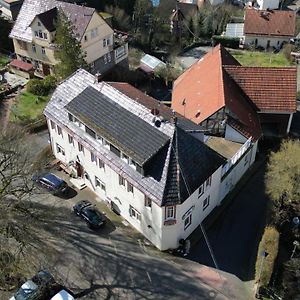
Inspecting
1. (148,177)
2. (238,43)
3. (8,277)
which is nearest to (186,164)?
(148,177)

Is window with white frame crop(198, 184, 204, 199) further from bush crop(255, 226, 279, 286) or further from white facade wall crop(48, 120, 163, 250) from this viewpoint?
bush crop(255, 226, 279, 286)

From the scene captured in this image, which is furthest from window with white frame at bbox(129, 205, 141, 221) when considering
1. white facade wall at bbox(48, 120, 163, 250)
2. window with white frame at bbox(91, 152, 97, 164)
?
window with white frame at bbox(91, 152, 97, 164)

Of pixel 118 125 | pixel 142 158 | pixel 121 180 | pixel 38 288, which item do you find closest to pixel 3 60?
pixel 118 125

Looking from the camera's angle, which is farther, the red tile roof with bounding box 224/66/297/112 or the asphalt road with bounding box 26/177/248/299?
the red tile roof with bounding box 224/66/297/112

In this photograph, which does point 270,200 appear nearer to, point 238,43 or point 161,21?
point 238,43

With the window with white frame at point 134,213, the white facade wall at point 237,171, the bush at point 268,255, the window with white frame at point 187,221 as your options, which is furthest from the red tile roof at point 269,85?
the window with white frame at point 134,213

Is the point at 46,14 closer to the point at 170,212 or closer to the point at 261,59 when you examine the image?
the point at 170,212
